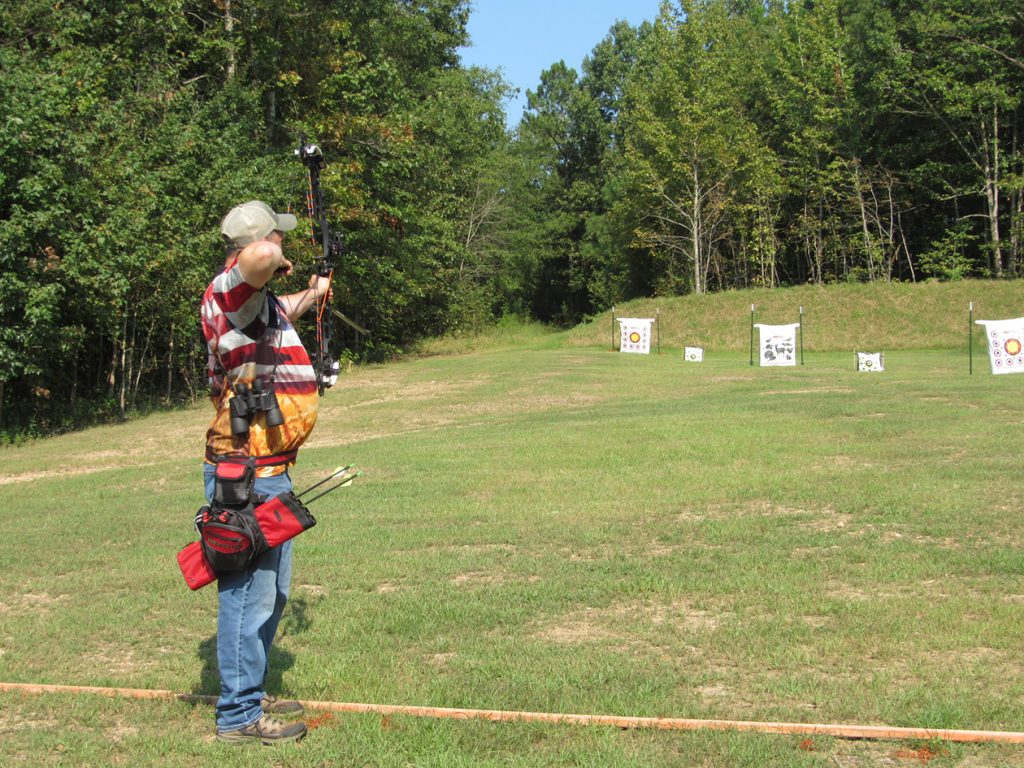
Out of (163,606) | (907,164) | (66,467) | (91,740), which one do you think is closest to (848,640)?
(91,740)

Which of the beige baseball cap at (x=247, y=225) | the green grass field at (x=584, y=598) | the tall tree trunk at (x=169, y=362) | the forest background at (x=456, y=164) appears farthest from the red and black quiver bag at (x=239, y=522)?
the tall tree trunk at (x=169, y=362)

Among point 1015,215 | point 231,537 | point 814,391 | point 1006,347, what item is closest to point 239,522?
point 231,537

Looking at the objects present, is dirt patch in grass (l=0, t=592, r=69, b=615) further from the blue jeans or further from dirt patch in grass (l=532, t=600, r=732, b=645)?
dirt patch in grass (l=532, t=600, r=732, b=645)

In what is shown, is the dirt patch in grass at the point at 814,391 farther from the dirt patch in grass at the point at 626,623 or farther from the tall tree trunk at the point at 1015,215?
the tall tree trunk at the point at 1015,215

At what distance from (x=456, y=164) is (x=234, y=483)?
147 feet

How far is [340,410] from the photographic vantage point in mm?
23328

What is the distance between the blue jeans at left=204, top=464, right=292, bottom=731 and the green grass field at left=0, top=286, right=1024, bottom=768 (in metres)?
0.24

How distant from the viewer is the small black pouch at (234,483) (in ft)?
13.6

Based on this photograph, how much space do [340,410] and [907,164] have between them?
3744 centimetres

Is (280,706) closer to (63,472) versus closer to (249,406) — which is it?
(249,406)

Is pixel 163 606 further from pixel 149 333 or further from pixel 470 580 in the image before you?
pixel 149 333

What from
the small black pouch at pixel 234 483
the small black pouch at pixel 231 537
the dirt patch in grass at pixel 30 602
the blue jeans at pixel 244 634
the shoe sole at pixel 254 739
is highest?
the small black pouch at pixel 234 483

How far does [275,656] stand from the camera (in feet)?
18.0

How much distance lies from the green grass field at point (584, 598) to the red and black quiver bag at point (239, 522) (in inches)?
33.5
